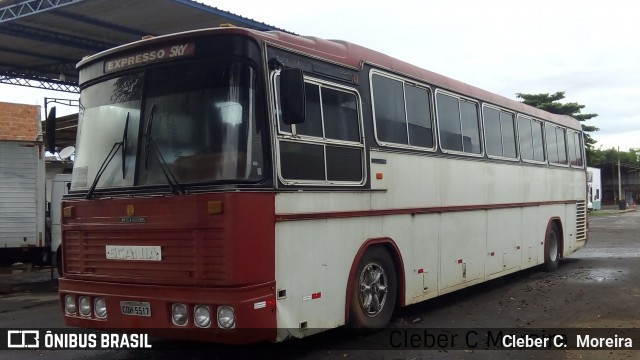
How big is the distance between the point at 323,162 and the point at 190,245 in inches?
66.3

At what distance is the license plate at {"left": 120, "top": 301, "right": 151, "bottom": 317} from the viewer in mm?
5233

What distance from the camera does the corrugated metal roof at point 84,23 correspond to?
49.7 ft

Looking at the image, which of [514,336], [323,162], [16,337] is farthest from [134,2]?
[514,336]

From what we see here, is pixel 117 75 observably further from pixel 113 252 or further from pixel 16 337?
pixel 16 337

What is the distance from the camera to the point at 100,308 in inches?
219

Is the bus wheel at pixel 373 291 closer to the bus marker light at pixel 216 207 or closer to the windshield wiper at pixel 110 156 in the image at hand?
the bus marker light at pixel 216 207

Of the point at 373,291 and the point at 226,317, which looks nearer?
the point at 226,317

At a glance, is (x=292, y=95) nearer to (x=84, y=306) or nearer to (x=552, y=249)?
(x=84, y=306)

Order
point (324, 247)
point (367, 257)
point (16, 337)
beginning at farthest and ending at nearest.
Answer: point (16, 337) < point (367, 257) < point (324, 247)

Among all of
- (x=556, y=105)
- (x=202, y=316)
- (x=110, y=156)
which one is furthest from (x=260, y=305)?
(x=556, y=105)

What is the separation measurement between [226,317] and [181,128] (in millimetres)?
1749

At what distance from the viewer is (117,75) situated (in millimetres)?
5824

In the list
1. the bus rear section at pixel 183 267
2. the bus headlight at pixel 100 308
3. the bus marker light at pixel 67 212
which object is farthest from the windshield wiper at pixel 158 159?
the bus headlight at pixel 100 308

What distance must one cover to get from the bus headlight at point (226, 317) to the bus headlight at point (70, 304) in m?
1.80
